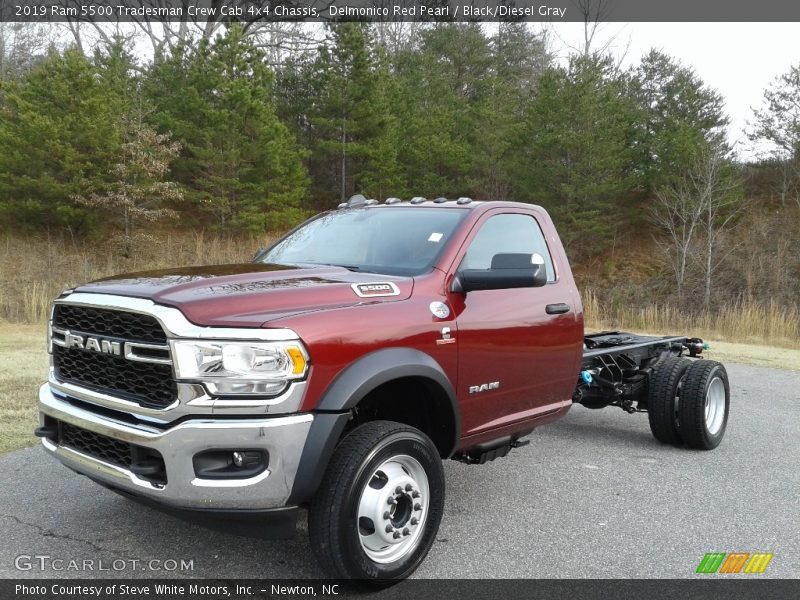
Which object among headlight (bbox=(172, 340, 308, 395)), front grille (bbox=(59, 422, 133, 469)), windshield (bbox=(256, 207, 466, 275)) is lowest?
front grille (bbox=(59, 422, 133, 469))

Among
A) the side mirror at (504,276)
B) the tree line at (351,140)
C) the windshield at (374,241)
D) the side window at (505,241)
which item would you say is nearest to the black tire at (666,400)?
the side window at (505,241)

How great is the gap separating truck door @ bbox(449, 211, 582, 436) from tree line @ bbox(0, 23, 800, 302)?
23.0 metres

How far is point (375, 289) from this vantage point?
365cm

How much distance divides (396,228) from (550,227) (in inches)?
50.3

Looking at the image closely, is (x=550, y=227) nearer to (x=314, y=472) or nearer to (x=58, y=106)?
(x=314, y=472)

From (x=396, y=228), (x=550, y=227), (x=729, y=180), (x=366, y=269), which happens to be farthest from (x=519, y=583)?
(x=729, y=180)

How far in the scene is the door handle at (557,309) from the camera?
184 inches

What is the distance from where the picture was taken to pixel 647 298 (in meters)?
31.3

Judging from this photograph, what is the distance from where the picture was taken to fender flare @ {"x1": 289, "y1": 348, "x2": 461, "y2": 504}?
3064 millimetres

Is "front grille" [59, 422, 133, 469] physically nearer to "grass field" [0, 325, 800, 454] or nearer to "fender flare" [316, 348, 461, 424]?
"fender flare" [316, 348, 461, 424]

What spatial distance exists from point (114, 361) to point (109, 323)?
0.61 ft

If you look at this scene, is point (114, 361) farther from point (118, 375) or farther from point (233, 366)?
point (233, 366)

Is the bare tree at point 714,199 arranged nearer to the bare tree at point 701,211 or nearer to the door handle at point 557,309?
the bare tree at point 701,211

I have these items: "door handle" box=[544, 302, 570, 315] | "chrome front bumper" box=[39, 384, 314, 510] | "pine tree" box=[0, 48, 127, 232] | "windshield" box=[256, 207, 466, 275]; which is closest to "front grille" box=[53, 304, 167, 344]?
"chrome front bumper" box=[39, 384, 314, 510]
